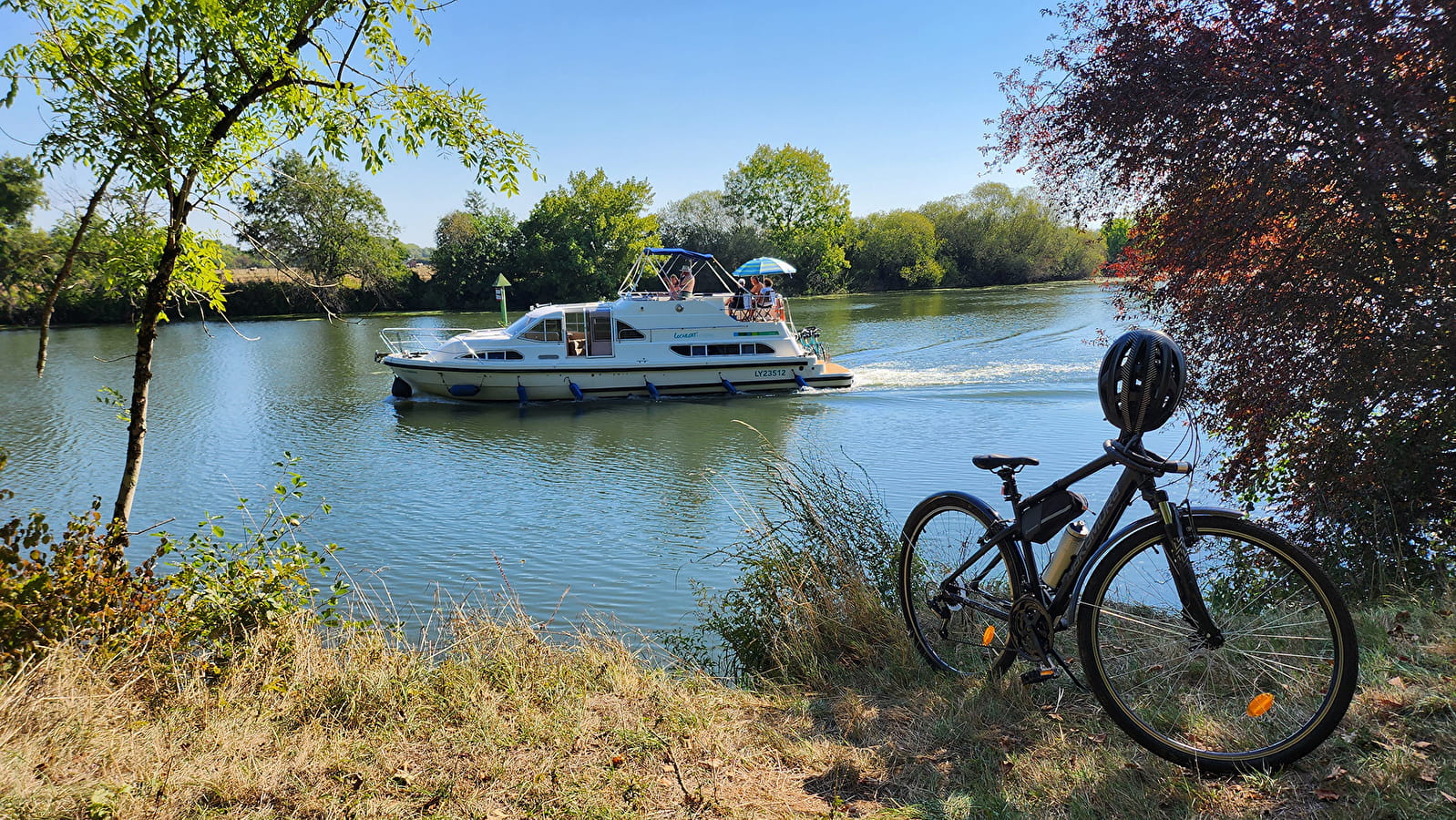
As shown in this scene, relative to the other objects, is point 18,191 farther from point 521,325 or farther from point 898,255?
point 898,255

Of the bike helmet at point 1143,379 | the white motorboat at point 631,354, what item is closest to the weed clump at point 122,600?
the bike helmet at point 1143,379

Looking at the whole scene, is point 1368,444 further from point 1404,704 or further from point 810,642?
point 810,642

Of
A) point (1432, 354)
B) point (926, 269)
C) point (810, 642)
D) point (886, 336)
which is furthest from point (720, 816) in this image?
point (926, 269)

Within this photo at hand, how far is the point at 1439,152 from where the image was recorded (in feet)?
16.0

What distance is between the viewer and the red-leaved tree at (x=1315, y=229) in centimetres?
486

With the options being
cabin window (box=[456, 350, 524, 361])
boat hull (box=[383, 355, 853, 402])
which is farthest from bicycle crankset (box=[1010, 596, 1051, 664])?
cabin window (box=[456, 350, 524, 361])

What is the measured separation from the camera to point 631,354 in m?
21.8

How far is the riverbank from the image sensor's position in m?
2.75

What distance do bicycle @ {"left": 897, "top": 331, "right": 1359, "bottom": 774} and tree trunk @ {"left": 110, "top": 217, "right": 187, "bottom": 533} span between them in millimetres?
4285

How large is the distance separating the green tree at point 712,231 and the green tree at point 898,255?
9.84 m

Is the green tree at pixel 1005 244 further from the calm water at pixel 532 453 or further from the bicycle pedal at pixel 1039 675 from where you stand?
the bicycle pedal at pixel 1039 675

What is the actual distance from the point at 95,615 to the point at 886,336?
31607 millimetres

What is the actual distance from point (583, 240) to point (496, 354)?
4451 centimetres

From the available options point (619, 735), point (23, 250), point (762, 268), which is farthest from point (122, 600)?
point (762, 268)
